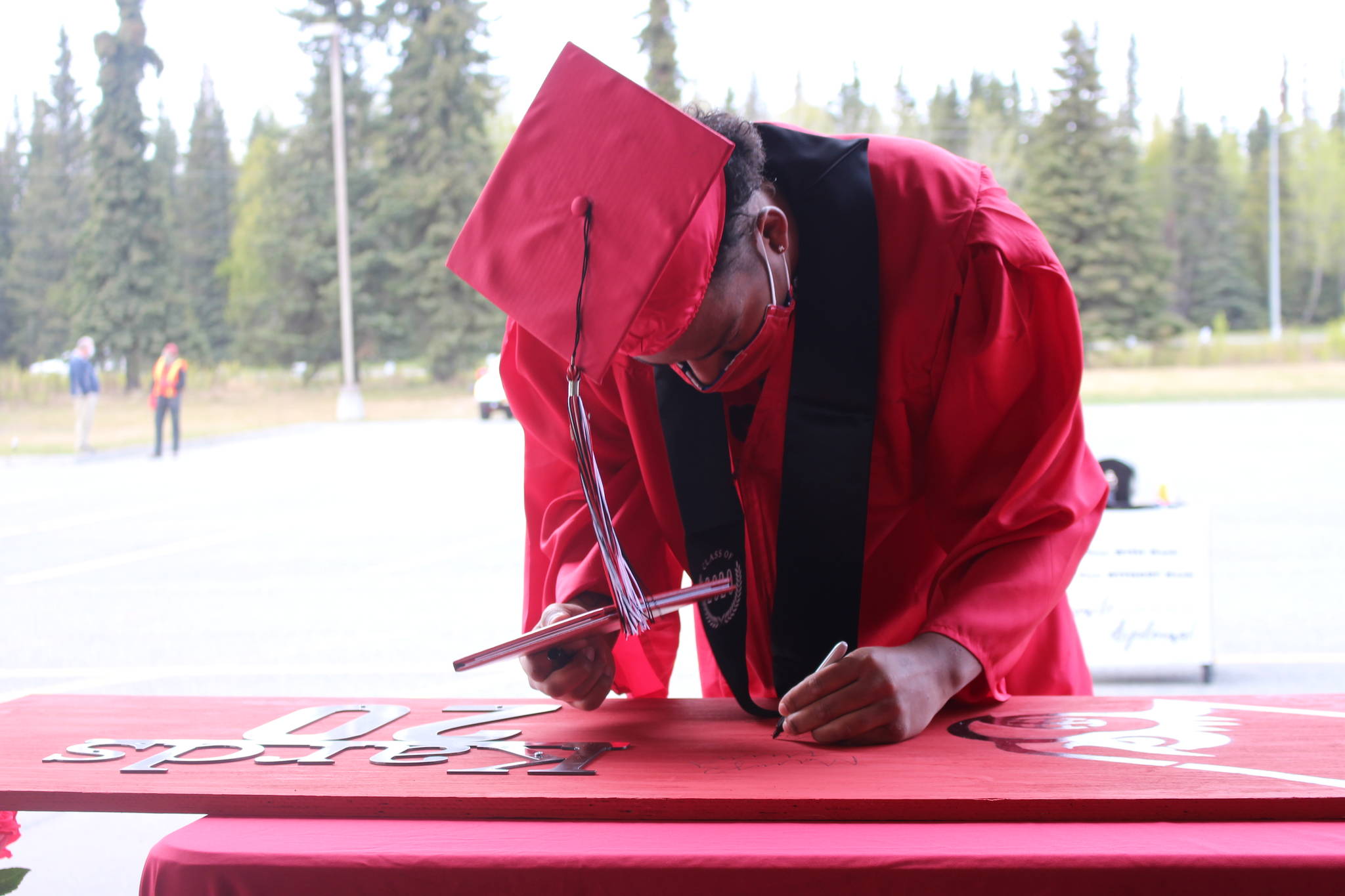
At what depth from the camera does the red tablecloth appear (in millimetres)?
866

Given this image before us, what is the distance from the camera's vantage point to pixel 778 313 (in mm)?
1233

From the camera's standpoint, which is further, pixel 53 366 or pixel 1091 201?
pixel 1091 201

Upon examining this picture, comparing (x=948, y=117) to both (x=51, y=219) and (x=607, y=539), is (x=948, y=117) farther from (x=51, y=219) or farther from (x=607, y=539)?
(x=607, y=539)

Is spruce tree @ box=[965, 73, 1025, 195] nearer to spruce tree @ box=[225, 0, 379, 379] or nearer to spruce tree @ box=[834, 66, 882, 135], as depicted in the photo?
spruce tree @ box=[834, 66, 882, 135]

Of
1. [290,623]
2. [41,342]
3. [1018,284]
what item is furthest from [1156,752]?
[41,342]

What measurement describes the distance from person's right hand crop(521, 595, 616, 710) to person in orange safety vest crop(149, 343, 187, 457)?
11665mm

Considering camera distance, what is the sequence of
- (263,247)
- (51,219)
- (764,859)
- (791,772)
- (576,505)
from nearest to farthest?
(764,859)
(791,772)
(576,505)
(51,219)
(263,247)

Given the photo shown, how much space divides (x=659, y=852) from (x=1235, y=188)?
3034 cm

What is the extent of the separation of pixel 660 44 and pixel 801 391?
19.7m

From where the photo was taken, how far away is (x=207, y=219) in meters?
20.2

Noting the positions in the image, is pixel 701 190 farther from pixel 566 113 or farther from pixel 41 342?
pixel 41 342

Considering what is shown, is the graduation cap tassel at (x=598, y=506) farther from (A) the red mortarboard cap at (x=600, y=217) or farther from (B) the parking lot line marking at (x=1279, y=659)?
(B) the parking lot line marking at (x=1279, y=659)

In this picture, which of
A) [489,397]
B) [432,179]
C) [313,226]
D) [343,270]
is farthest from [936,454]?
[313,226]

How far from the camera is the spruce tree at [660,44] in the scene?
64.1 feet
